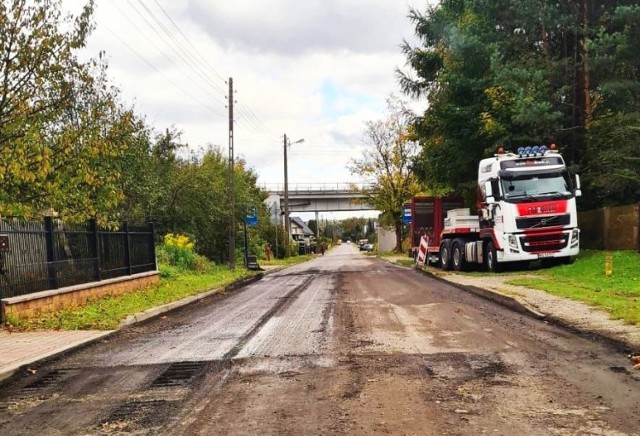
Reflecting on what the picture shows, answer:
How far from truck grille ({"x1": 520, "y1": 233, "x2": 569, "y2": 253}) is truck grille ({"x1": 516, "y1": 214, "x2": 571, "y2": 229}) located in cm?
37

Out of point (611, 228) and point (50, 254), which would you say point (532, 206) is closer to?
point (611, 228)

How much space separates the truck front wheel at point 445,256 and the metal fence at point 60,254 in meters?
12.2

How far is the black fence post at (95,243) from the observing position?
1462 cm

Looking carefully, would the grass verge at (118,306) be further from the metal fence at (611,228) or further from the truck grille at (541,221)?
the metal fence at (611,228)

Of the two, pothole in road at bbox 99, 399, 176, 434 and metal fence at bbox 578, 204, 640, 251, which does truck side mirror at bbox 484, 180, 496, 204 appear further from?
pothole in road at bbox 99, 399, 176, 434

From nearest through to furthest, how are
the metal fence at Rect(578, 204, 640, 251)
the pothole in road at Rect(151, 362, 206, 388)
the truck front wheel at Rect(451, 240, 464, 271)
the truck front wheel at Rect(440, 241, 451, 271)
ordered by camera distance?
the pothole in road at Rect(151, 362, 206, 388), the metal fence at Rect(578, 204, 640, 251), the truck front wheel at Rect(451, 240, 464, 271), the truck front wheel at Rect(440, 241, 451, 271)

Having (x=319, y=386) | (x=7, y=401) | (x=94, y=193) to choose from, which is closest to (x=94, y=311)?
(x=94, y=193)

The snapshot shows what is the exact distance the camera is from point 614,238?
62.8 feet

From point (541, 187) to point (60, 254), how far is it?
1396cm

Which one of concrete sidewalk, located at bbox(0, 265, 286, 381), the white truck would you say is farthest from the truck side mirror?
concrete sidewalk, located at bbox(0, 265, 286, 381)

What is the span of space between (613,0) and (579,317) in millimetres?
17519

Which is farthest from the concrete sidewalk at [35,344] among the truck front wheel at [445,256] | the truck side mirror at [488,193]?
the truck front wheel at [445,256]

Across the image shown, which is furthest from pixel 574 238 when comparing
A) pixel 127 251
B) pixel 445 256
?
pixel 127 251

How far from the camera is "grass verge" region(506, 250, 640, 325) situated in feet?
33.6
